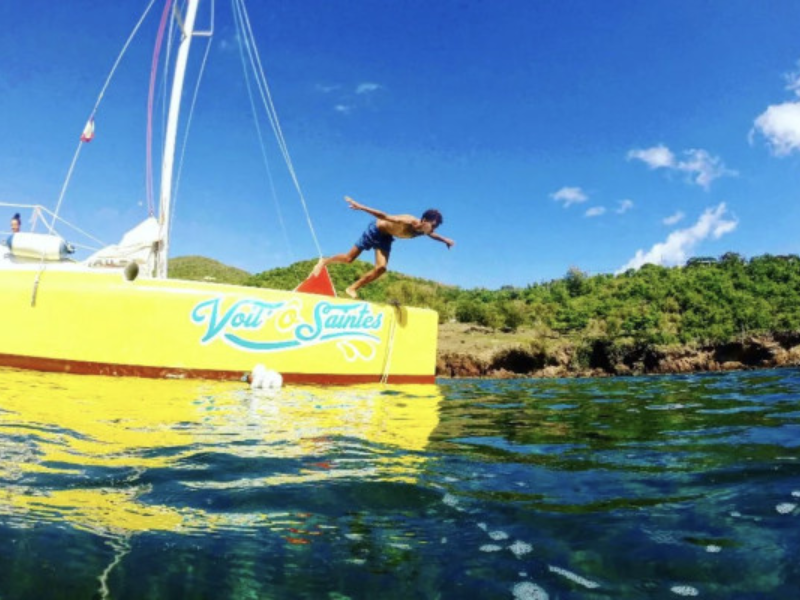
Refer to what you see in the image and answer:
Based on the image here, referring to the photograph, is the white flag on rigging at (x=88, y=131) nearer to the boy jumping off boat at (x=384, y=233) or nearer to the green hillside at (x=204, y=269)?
the boy jumping off boat at (x=384, y=233)

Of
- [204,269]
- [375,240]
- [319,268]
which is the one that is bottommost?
[319,268]

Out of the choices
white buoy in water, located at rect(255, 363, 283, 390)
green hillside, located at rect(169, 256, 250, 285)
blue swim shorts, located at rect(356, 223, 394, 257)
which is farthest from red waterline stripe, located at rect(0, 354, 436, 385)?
green hillside, located at rect(169, 256, 250, 285)

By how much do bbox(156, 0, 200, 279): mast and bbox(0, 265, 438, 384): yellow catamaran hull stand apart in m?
1.05

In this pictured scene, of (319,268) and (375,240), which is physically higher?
(375,240)

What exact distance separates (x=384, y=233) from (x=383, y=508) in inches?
193

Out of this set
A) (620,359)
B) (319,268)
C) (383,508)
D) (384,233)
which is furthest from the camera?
(620,359)

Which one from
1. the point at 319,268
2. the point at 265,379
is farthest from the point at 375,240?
the point at 265,379

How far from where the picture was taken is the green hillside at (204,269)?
101ft

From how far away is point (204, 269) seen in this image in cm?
3347

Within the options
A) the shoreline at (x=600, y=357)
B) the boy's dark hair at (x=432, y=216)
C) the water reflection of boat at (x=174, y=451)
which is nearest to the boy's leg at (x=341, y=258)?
the boy's dark hair at (x=432, y=216)

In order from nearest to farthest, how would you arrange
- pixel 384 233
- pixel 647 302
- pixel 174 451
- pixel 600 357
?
pixel 174 451, pixel 384 233, pixel 600 357, pixel 647 302

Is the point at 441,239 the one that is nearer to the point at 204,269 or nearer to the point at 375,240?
the point at 375,240

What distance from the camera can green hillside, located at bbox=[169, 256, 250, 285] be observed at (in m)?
30.9

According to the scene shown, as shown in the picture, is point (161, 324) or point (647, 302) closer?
point (161, 324)
